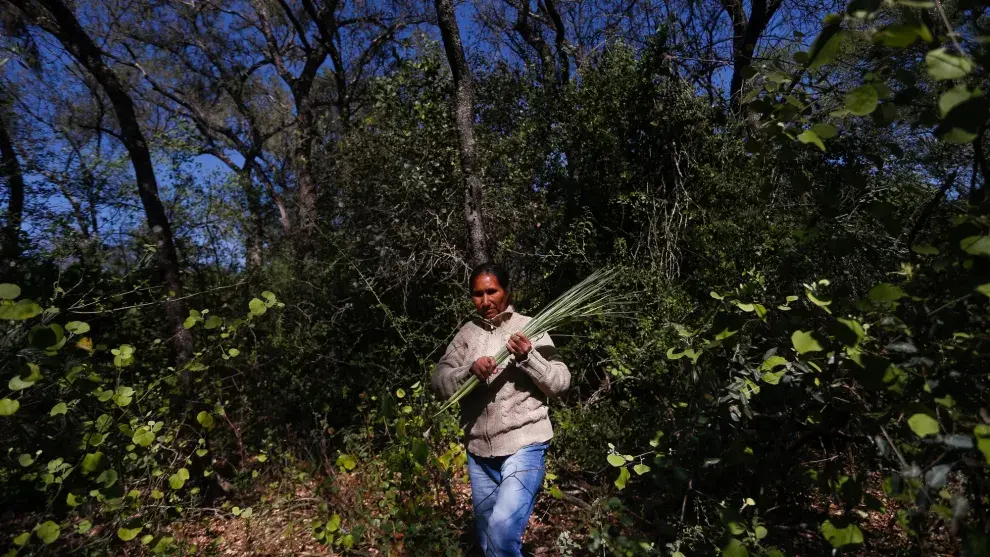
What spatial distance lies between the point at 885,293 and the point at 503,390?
1.56 m

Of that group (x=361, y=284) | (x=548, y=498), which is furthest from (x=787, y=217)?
(x=361, y=284)

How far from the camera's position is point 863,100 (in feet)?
3.89

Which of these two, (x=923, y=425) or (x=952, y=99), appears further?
(x=923, y=425)

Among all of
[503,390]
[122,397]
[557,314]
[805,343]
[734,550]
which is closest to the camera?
[805,343]

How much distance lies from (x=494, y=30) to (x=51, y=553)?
326 inches

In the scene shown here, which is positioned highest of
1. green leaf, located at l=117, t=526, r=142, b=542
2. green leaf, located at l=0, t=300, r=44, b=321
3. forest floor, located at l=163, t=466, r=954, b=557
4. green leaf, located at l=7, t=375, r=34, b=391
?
green leaf, located at l=0, t=300, r=44, b=321

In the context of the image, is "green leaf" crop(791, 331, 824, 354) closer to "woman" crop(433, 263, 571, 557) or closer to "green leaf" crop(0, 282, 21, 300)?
"woman" crop(433, 263, 571, 557)

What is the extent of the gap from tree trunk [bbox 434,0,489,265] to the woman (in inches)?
54.0

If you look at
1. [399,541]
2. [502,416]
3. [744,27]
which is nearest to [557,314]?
[502,416]

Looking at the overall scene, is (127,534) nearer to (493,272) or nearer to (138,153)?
(493,272)

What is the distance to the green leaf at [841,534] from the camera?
1384 mm

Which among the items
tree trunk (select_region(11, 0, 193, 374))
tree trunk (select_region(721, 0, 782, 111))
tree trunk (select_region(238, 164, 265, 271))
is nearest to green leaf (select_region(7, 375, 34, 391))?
tree trunk (select_region(11, 0, 193, 374))

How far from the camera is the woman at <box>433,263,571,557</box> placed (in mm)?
2262

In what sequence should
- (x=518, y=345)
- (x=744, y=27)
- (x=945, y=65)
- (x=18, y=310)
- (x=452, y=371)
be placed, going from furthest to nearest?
(x=744, y=27), (x=452, y=371), (x=518, y=345), (x=18, y=310), (x=945, y=65)
